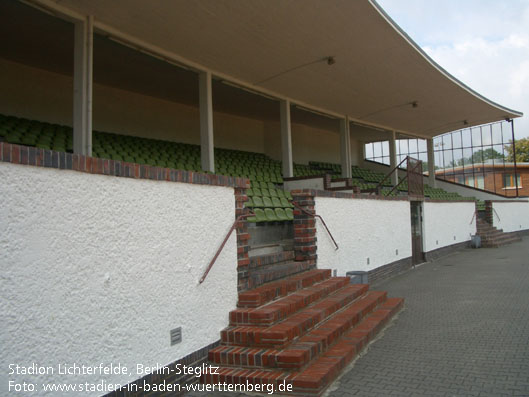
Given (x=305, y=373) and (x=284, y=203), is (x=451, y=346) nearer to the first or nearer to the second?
(x=305, y=373)

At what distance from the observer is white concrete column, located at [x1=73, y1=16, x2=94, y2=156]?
25.5 feet

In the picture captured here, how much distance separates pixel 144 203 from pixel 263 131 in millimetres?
15800

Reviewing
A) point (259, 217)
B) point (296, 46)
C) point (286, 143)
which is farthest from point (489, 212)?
point (259, 217)

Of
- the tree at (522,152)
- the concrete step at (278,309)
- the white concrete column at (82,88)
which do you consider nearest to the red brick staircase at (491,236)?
the concrete step at (278,309)

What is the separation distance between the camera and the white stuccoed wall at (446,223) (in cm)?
1370

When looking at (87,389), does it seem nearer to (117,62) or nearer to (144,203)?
(144,203)

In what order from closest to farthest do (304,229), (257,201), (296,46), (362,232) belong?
(304,229), (257,201), (362,232), (296,46)

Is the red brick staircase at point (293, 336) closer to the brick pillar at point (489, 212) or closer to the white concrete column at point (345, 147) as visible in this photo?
the white concrete column at point (345, 147)

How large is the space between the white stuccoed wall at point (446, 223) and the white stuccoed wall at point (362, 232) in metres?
1.98

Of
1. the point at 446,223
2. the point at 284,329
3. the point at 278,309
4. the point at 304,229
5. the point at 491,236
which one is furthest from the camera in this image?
the point at 491,236

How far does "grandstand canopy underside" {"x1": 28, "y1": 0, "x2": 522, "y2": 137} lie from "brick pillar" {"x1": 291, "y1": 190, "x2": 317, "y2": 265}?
13.5ft

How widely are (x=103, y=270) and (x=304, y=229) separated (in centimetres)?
432

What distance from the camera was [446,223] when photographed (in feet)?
50.4

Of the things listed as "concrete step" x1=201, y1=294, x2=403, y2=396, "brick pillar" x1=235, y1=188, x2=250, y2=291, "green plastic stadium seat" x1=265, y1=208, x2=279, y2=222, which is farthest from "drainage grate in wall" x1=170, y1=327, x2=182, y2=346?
"green plastic stadium seat" x1=265, y1=208, x2=279, y2=222
